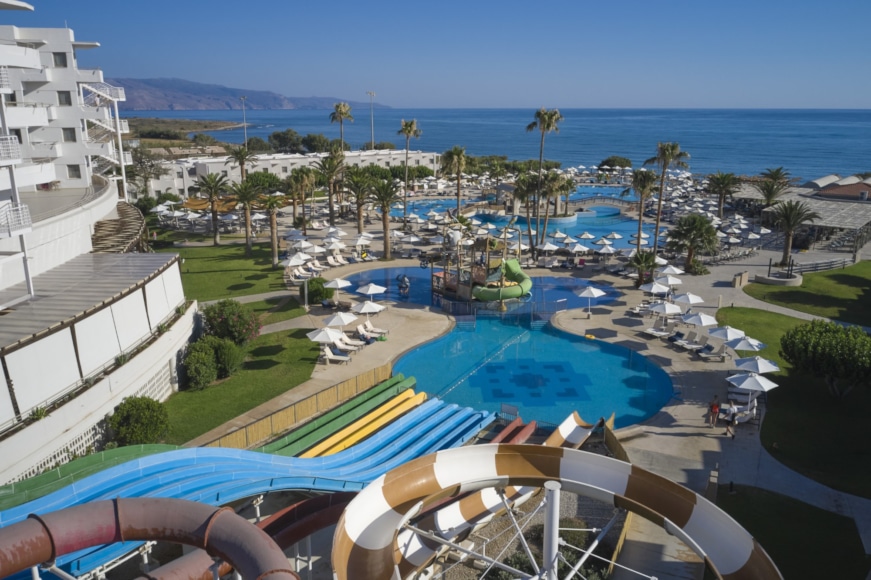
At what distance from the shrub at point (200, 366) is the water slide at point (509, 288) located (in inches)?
643

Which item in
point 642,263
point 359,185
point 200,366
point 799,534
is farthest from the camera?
point 359,185

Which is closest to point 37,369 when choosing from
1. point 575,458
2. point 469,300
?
point 575,458

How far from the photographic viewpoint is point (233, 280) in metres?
40.7

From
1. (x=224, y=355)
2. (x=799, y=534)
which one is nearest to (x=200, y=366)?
(x=224, y=355)

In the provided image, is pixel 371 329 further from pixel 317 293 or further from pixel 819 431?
pixel 819 431

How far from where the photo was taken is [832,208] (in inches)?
2218

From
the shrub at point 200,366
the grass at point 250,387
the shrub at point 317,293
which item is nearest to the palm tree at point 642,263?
the shrub at point 317,293

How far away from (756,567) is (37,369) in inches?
735

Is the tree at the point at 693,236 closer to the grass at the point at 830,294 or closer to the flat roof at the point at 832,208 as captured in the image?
the grass at the point at 830,294

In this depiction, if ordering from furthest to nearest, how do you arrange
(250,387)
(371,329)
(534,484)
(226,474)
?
1. (371,329)
2. (250,387)
3. (226,474)
4. (534,484)

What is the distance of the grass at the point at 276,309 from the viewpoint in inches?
1337

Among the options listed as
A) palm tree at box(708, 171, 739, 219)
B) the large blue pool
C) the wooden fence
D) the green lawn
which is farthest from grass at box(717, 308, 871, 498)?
palm tree at box(708, 171, 739, 219)

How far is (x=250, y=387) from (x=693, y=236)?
30180 mm

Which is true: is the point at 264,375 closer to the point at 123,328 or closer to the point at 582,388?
the point at 123,328
